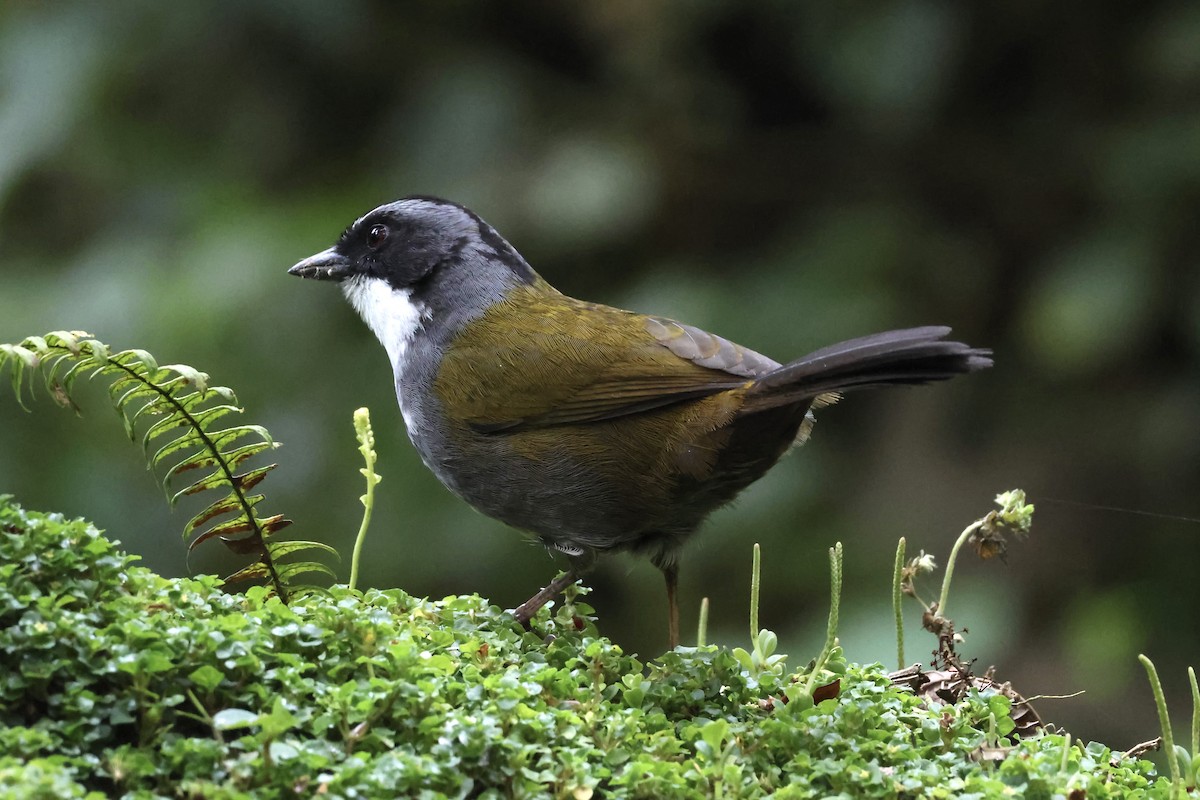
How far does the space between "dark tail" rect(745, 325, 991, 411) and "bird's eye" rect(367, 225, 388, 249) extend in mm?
1544

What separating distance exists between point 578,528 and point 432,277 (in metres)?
1.05

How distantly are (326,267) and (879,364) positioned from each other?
2.00 m

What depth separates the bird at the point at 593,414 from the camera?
305cm

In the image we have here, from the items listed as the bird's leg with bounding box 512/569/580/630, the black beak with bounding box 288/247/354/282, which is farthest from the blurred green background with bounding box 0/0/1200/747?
the bird's leg with bounding box 512/569/580/630

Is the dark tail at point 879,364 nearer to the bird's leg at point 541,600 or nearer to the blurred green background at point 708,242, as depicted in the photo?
the bird's leg at point 541,600

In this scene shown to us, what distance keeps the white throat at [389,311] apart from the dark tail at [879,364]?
4.11 feet

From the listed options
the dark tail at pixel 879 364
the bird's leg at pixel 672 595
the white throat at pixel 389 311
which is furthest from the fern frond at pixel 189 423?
the white throat at pixel 389 311

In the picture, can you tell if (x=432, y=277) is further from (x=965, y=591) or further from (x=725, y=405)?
(x=965, y=591)

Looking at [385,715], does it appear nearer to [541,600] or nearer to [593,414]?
[541,600]

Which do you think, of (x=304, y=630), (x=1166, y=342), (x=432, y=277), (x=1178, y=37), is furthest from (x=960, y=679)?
(x=1178, y=37)

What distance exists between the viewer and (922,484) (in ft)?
18.0

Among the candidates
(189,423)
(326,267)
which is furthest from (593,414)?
(326,267)

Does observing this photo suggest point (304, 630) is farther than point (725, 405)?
No

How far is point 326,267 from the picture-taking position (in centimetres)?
406
